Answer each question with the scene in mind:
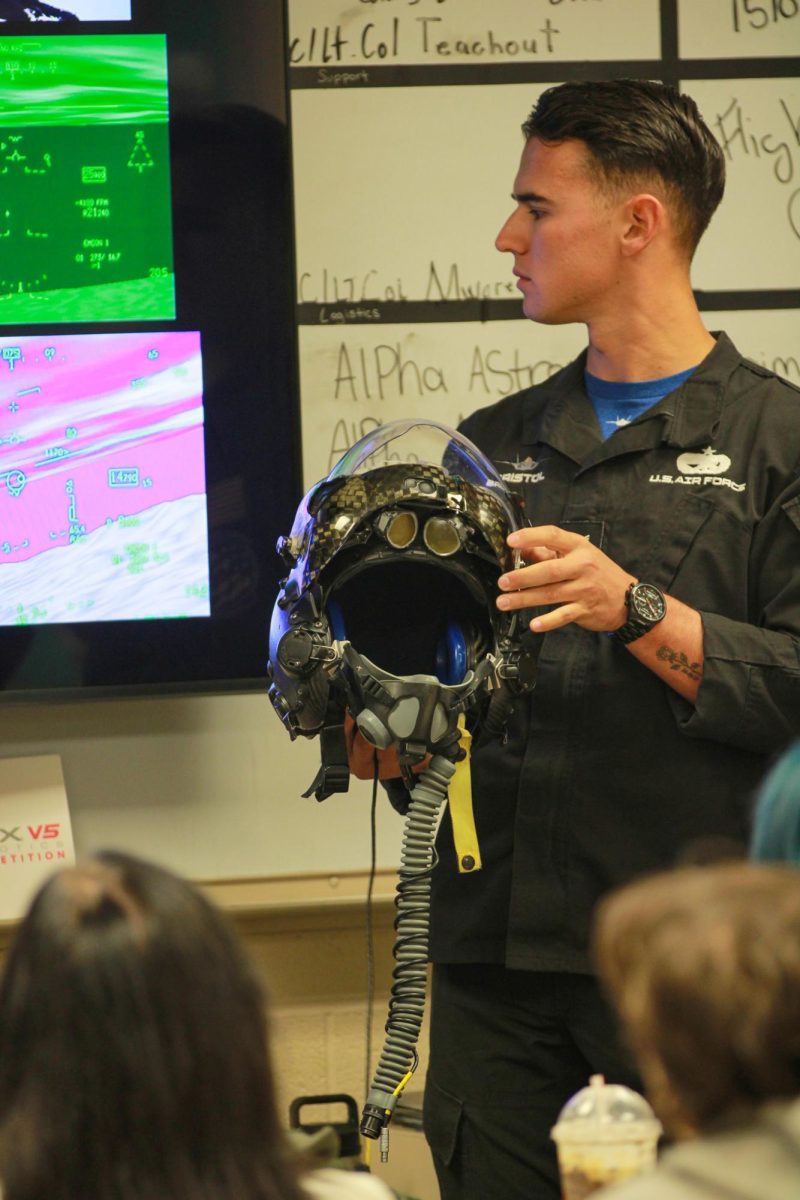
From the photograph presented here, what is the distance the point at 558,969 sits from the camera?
1789mm

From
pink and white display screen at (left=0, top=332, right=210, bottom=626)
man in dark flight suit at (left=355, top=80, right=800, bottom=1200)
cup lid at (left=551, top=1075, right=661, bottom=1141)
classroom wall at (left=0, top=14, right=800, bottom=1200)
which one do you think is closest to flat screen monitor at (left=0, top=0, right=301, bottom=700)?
pink and white display screen at (left=0, top=332, right=210, bottom=626)

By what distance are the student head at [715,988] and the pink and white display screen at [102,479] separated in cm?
160

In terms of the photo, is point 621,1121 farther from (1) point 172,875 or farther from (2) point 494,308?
(2) point 494,308

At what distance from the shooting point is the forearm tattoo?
1740 mm

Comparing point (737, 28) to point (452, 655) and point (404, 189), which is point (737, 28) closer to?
point (404, 189)

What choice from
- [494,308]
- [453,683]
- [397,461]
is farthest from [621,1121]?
[494,308]

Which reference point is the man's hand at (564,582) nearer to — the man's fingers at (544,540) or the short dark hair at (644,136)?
the man's fingers at (544,540)

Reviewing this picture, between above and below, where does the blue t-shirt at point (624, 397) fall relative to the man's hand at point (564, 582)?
above

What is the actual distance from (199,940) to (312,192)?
1819mm

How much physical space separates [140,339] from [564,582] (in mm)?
990

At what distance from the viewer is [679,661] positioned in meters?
1.74

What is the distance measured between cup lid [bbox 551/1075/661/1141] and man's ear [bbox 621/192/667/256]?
46.0 inches

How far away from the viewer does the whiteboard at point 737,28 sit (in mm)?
2543

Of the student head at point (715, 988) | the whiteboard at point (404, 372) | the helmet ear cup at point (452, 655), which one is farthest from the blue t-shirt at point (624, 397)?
the student head at point (715, 988)
